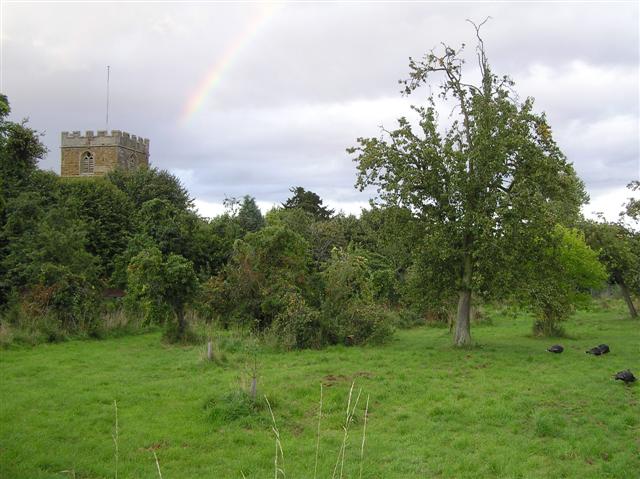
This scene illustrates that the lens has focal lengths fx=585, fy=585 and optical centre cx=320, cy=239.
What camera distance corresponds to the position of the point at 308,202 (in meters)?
51.4

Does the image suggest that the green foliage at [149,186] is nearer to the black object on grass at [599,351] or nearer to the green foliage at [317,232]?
the green foliage at [317,232]

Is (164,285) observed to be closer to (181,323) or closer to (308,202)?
(181,323)

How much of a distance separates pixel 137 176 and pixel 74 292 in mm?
18901

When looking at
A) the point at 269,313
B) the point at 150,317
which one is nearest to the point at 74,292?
the point at 150,317

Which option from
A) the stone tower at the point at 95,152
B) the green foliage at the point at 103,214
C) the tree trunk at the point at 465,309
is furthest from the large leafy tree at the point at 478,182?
the stone tower at the point at 95,152

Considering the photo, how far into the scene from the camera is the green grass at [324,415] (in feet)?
28.3

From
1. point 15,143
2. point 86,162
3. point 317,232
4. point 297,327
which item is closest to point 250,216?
point 317,232

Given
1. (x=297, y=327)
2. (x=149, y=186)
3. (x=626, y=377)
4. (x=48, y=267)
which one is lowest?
(x=626, y=377)

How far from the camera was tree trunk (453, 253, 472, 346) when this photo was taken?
19.4 m

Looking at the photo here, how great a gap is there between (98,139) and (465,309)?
46.3 meters

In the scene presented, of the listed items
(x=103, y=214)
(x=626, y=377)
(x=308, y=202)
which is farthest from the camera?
(x=308, y=202)

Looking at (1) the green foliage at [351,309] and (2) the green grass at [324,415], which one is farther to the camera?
(1) the green foliage at [351,309]

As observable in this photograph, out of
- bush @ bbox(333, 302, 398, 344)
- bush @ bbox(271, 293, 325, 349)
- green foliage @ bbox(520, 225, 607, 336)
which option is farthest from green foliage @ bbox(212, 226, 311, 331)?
green foliage @ bbox(520, 225, 607, 336)

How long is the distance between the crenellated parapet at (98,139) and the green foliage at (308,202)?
16.9 metres
